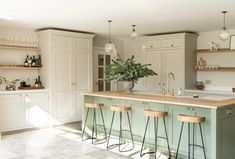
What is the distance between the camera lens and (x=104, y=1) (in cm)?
411

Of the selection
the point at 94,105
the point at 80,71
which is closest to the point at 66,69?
the point at 80,71

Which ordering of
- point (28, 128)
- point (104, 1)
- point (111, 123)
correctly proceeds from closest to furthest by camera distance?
point (104, 1) → point (111, 123) → point (28, 128)

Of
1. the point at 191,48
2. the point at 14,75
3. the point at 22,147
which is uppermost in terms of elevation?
the point at 191,48

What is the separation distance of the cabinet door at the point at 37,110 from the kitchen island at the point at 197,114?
2045mm

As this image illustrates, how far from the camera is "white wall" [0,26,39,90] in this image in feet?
20.6

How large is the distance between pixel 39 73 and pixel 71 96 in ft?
3.22

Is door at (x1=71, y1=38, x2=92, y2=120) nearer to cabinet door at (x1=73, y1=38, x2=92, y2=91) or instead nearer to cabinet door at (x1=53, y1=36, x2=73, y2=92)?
cabinet door at (x1=73, y1=38, x2=92, y2=91)

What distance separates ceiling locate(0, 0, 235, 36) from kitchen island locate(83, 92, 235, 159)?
1497 mm

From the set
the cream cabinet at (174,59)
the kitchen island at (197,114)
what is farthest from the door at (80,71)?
the kitchen island at (197,114)

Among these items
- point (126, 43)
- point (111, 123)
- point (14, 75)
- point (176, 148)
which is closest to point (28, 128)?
point (14, 75)

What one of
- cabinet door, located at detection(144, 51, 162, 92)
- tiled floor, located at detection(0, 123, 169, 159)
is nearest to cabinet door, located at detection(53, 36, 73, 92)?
tiled floor, located at detection(0, 123, 169, 159)

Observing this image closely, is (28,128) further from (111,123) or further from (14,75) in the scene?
(111,123)

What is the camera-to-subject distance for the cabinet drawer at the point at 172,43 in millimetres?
7054

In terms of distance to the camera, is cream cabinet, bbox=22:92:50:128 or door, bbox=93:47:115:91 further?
door, bbox=93:47:115:91
